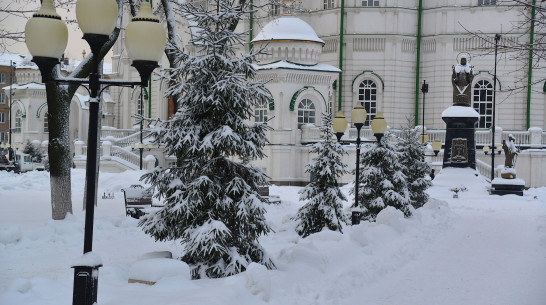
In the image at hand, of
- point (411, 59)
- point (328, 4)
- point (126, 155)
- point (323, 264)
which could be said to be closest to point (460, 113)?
point (411, 59)

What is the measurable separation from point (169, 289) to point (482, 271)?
5.96m

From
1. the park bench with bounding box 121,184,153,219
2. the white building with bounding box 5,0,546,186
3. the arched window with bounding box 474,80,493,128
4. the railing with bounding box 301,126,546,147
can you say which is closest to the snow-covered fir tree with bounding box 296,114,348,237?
the park bench with bounding box 121,184,153,219

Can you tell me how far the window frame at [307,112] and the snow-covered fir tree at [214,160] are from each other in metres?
26.6

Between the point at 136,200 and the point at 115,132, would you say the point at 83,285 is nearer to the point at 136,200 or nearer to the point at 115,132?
the point at 136,200

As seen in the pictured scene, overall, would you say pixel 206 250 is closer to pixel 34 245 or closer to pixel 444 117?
pixel 34 245

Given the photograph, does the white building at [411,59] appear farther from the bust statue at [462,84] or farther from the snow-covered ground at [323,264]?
the snow-covered ground at [323,264]

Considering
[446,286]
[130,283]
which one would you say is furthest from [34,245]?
[446,286]

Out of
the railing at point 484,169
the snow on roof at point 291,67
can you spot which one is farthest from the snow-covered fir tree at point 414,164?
the railing at point 484,169

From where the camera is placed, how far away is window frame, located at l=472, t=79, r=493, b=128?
4194 cm

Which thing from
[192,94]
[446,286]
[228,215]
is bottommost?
[446,286]

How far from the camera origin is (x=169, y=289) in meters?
8.46

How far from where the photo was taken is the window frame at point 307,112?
37469 mm

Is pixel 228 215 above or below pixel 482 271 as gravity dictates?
above

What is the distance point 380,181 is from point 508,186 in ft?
45.1
